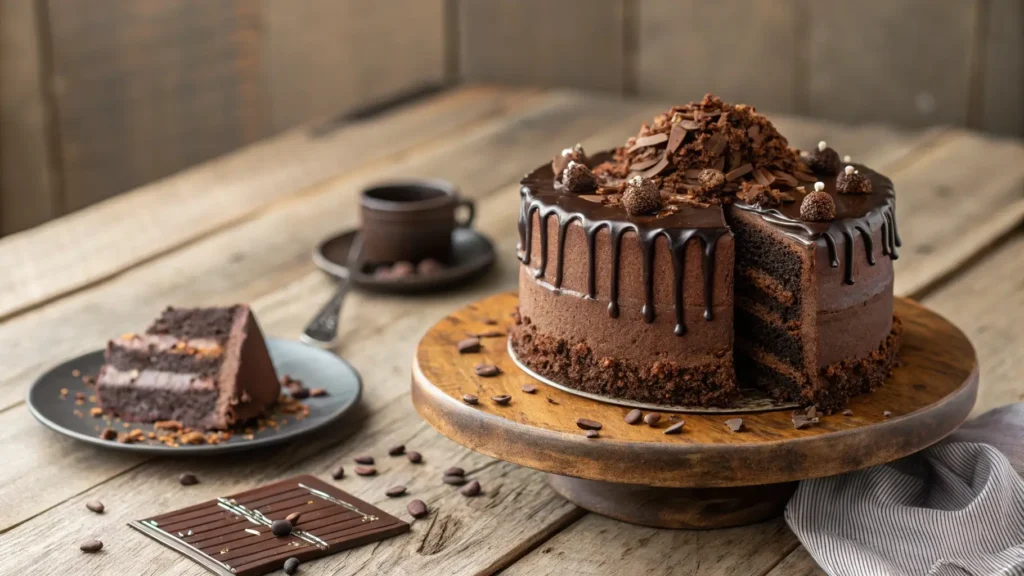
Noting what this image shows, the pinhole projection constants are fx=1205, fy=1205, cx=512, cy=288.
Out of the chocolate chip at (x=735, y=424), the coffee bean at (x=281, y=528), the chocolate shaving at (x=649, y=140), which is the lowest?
the coffee bean at (x=281, y=528)

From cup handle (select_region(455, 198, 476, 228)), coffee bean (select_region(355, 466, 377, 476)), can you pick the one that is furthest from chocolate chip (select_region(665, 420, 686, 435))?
cup handle (select_region(455, 198, 476, 228))

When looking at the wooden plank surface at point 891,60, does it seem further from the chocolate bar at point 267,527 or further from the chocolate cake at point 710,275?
the chocolate bar at point 267,527

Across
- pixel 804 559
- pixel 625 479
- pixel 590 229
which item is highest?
pixel 590 229

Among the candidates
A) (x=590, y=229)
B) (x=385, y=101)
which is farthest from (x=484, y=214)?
(x=590, y=229)

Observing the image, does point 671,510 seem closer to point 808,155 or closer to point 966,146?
point 808,155

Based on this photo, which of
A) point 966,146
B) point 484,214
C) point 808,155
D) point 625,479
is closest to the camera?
point 625,479

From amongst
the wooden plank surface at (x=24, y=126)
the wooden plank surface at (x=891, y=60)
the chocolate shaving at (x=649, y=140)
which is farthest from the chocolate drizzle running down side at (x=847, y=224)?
the wooden plank surface at (x=24, y=126)

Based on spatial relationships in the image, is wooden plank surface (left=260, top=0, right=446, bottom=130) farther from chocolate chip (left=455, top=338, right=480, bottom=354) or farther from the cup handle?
chocolate chip (left=455, top=338, right=480, bottom=354)
